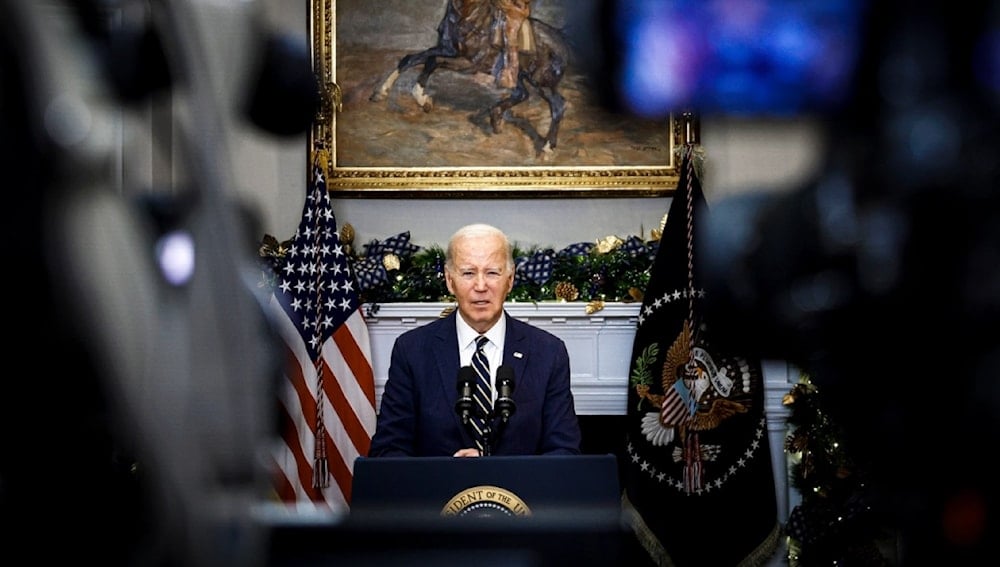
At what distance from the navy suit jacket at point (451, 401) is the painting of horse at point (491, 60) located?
242cm

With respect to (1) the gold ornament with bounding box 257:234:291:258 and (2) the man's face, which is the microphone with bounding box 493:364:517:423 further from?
(1) the gold ornament with bounding box 257:234:291:258

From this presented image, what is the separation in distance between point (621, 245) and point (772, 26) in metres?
5.36

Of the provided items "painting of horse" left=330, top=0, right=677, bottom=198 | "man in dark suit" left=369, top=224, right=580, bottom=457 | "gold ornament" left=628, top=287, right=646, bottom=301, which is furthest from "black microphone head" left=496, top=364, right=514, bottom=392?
"painting of horse" left=330, top=0, right=677, bottom=198

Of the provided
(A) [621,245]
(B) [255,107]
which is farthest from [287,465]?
(B) [255,107]

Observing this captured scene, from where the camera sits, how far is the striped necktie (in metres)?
3.15

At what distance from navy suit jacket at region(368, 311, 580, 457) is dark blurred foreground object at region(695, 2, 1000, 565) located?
9.82 feet

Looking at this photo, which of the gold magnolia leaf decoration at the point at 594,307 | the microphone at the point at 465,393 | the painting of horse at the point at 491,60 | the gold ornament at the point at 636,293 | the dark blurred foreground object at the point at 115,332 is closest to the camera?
the dark blurred foreground object at the point at 115,332

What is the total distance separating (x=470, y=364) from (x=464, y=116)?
2.62 metres

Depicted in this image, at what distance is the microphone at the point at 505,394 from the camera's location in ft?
10.1

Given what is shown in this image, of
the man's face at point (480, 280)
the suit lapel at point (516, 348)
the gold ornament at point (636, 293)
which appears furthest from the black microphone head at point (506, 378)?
the gold ornament at point (636, 293)

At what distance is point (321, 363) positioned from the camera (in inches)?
226

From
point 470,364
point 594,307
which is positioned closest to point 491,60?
point 594,307

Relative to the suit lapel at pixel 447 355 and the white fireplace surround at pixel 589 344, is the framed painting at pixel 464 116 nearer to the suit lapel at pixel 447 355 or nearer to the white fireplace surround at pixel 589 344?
the white fireplace surround at pixel 589 344

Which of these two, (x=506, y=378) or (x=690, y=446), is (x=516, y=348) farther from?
(x=690, y=446)
